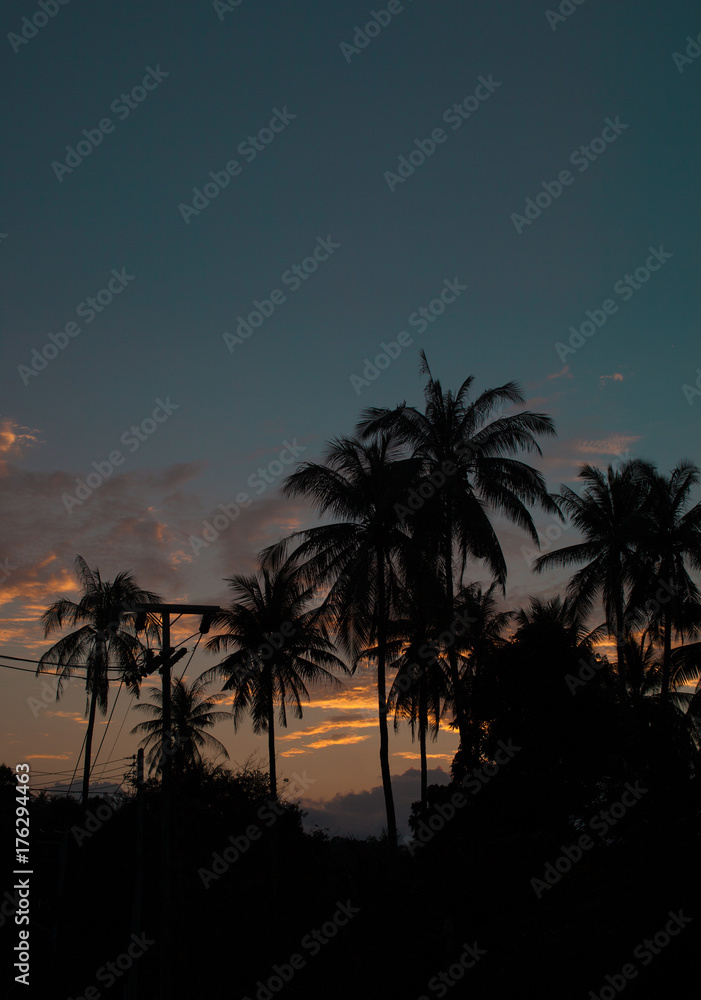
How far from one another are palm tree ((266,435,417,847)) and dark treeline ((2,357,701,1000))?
3.7 inches

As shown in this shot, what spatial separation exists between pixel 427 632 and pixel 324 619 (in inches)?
280

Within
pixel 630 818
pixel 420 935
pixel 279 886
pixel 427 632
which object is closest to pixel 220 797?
pixel 279 886

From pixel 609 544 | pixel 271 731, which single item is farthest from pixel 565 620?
pixel 271 731

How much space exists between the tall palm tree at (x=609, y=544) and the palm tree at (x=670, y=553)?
48cm

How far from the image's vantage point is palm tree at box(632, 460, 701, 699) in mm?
29828

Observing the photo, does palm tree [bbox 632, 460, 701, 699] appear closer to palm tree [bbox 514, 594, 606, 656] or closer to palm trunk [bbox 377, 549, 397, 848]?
palm tree [bbox 514, 594, 606, 656]

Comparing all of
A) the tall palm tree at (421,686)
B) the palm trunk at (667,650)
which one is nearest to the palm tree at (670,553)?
the palm trunk at (667,650)

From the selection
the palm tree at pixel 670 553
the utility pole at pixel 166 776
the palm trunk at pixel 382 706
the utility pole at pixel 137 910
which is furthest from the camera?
the palm tree at pixel 670 553

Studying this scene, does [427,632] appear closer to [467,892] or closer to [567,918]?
[467,892]

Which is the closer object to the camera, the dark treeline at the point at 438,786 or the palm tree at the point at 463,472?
the dark treeline at the point at 438,786

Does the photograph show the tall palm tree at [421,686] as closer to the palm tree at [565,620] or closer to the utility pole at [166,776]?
the palm tree at [565,620]

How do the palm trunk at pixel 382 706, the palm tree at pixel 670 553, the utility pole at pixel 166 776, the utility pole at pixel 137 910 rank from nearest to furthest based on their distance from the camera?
the utility pole at pixel 166 776
the utility pole at pixel 137 910
the palm trunk at pixel 382 706
the palm tree at pixel 670 553

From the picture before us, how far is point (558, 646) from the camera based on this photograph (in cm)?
2009

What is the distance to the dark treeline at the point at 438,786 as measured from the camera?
Answer: 1546cm
